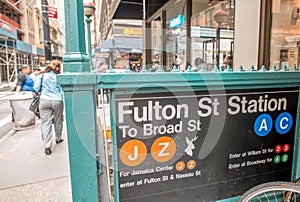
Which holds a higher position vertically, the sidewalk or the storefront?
the storefront

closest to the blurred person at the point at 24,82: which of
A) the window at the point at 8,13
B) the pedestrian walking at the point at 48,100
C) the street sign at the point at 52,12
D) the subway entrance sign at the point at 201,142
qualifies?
the pedestrian walking at the point at 48,100

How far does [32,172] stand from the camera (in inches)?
149

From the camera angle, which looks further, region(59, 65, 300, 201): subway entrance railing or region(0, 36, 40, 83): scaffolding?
region(0, 36, 40, 83): scaffolding

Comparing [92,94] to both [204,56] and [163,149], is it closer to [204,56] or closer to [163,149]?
[163,149]

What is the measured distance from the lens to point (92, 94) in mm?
1587

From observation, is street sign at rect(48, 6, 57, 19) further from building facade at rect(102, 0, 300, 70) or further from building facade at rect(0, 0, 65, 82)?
building facade at rect(0, 0, 65, 82)

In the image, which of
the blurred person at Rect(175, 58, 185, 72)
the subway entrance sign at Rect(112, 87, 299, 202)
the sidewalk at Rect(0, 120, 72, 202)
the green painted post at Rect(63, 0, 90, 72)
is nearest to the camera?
the green painted post at Rect(63, 0, 90, 72)

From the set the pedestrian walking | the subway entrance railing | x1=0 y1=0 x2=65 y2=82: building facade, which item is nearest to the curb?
the pedestrian walking

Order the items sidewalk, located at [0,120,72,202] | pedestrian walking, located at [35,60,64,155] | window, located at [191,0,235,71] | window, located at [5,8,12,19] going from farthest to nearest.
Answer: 1. window, located at [5,8,12,19]
2. window, located at [191,0,235,71]
3. pedestrian walking, located at [35,60,64,155]
4. sidewalk, located at [0,120,72,202]

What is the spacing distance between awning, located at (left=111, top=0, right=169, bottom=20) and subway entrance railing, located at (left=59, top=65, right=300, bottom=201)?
757 centimetres

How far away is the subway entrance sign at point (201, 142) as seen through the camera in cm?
170

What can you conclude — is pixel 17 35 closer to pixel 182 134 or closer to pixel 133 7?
pixel 133 7

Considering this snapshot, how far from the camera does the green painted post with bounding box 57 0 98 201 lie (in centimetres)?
154

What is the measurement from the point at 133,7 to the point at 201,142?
9189mm
